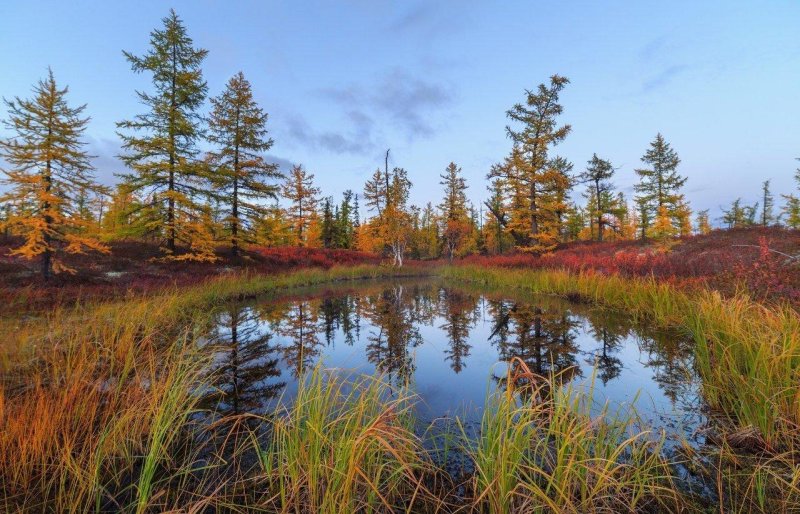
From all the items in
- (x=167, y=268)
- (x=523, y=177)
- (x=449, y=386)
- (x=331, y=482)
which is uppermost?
(x=523, y=177)

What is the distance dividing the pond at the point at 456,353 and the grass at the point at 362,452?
0.40 m

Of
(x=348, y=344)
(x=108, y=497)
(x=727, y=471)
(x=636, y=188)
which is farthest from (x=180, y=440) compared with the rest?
(x=636, y=188)

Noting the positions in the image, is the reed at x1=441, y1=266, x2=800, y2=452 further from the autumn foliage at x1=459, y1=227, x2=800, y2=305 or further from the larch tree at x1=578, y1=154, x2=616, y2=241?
the larch tree at x1=578, y1=154, x2=616, y2=241

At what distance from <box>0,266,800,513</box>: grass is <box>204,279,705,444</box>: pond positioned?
1.31 ft

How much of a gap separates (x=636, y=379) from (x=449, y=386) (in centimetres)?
306

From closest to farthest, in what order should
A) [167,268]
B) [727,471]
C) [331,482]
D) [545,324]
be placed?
[331,482] → [727,471] → [545,324] → [167,268]

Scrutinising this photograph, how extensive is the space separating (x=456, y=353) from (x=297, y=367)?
3370 mm

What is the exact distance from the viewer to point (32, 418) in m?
2.80

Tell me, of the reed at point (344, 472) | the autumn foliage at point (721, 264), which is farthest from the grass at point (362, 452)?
the autumn foliage at point (721, 264)

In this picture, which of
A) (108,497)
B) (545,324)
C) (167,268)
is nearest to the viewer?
(108,497)

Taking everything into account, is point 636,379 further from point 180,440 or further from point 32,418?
point 32,418

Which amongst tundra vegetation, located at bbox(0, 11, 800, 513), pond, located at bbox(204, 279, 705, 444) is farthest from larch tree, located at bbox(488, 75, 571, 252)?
pond, located at bbox(204, 279, 705, 444)

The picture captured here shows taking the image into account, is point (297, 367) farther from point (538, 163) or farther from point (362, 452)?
point (538, 163)

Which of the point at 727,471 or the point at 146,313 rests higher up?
the point at 146,313
